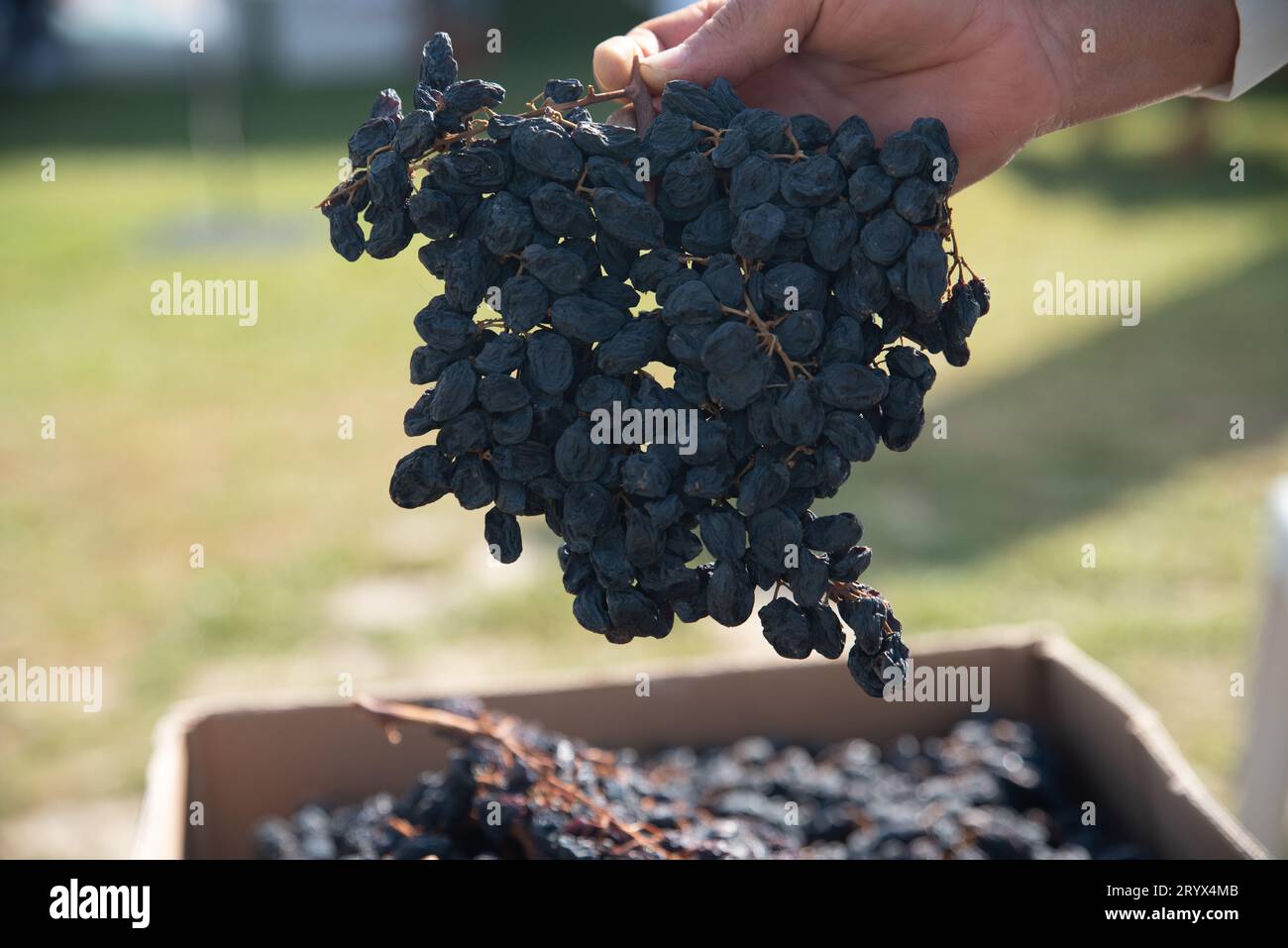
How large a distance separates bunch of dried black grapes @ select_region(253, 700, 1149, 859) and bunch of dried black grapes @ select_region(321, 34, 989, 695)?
0.34m

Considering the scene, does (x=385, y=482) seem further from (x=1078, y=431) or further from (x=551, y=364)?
(x=551, y=364)

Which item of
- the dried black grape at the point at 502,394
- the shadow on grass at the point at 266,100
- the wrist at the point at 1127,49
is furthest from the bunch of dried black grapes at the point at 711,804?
the shadow on grass at the point at 266,100

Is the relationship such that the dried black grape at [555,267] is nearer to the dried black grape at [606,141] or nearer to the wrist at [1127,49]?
the dried black grape at [606,141]

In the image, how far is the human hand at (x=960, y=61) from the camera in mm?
1218

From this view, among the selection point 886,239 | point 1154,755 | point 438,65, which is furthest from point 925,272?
point 1154,755

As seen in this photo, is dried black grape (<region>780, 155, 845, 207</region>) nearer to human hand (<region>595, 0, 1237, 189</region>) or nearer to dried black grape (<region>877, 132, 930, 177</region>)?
dried black grape (<region>877, 132, 930, 177</region>)

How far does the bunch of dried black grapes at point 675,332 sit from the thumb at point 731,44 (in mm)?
96

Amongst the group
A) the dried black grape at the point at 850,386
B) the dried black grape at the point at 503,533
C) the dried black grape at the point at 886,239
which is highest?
the dried black grape at the point at 886,239

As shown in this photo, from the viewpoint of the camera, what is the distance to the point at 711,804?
61.7 inches

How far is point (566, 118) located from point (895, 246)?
11.8 inches

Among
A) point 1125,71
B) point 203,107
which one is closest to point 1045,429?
point 1125,71

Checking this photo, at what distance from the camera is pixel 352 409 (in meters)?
4.53
